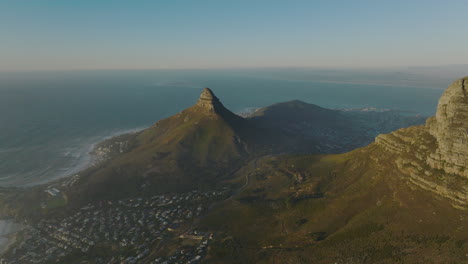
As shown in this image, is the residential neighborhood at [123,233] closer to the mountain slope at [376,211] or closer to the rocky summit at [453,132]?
the mountain slope at [376,211]

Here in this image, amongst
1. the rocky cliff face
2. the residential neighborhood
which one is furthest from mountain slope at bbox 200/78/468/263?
the residential neighborhood

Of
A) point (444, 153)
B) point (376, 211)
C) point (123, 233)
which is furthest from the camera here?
point (123, 233)

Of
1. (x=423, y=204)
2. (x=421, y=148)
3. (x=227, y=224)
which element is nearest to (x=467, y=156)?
(x=421, y=148)

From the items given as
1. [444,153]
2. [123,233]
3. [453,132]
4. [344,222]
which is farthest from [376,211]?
[123,233]

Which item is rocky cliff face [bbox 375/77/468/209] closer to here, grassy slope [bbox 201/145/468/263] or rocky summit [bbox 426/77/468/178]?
rocky summit [bbox 426/77/468/178]

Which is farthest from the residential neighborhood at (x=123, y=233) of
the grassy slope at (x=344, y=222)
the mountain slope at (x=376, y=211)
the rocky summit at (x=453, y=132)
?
the rocky summit at (x=453, y=132)

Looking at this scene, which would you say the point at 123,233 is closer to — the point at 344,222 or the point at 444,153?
the point at 344,222
